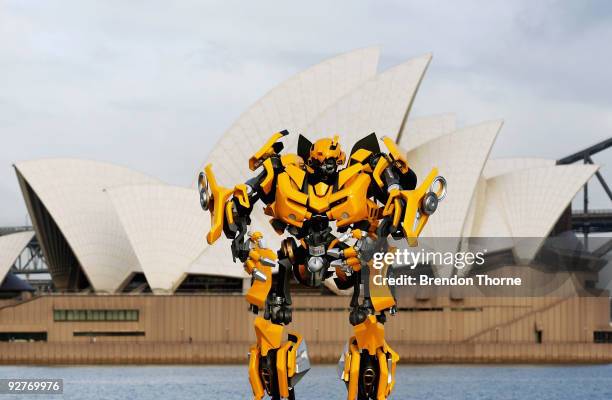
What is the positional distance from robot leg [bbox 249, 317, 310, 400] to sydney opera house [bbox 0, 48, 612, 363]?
120 ft

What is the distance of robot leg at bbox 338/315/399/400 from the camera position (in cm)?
2028

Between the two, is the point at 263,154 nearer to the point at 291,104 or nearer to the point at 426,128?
the point at 291,104

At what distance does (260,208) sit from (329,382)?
603 inches

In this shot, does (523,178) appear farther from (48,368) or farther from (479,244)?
(48,368)

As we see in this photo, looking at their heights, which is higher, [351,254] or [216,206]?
[216,206]

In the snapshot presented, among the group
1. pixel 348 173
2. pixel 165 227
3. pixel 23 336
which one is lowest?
pixel 23 336

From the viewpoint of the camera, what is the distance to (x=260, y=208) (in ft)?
187

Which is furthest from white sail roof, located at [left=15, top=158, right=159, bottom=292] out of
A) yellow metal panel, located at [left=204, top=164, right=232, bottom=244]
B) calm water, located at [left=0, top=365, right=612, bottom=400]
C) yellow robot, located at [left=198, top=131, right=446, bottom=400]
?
yellow robot, located at [left=198, top=131, right=446, bottom=400]

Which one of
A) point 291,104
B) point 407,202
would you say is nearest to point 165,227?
point 291,104

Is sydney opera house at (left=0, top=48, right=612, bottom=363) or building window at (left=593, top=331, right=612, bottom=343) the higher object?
sydney opera house at (left=0, top=48, right=612, bottom=363)

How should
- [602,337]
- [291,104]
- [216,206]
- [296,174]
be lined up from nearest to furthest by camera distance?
[296,174]
[216,206]
[291,104]
[602,337]

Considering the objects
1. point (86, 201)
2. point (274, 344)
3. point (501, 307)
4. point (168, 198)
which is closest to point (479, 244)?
point (501, 307)

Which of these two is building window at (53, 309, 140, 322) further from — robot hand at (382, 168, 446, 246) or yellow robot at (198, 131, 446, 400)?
robot hand at (382, 168, 446, 246)

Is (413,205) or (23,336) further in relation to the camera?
(23,336)
